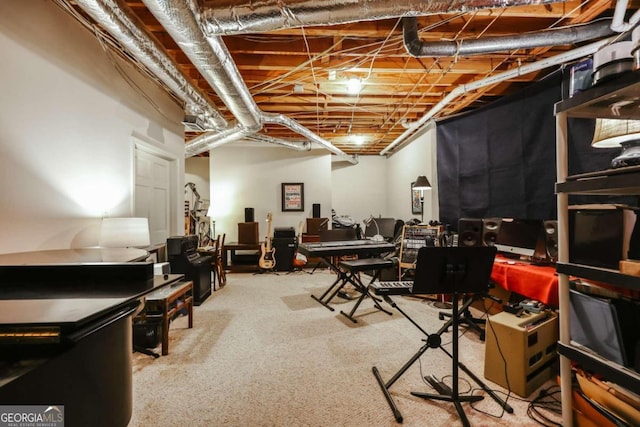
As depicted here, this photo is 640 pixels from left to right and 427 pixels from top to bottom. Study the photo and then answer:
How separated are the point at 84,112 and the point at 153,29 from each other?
3.49 ft

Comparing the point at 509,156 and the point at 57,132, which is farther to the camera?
the point at 509,156

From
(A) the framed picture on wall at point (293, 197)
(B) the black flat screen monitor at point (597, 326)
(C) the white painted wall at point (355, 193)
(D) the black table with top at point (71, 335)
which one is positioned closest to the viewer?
(D) the black table with top at point (71, 335)

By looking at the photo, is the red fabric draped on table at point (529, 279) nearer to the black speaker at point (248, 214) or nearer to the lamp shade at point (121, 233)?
the lamp shade at point (121, 233)

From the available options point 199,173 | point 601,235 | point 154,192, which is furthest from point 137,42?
point 199,173

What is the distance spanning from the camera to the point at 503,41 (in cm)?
242

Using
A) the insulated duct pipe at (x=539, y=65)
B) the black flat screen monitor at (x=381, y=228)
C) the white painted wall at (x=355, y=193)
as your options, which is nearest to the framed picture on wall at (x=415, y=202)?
the black flat screen monitor at (x=381, y=228)

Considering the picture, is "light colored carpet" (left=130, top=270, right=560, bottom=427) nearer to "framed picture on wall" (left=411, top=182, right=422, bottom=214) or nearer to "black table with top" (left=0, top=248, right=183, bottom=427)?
"black table with top" (left=0, top=248, right=183, bottom=427)

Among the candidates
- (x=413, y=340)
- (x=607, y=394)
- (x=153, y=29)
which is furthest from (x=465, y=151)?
(x=153, y=29)

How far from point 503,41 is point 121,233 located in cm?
378

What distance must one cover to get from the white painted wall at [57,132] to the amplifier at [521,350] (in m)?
3.45

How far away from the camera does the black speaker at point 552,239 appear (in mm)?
2488

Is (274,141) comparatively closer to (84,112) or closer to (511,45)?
(84,112)

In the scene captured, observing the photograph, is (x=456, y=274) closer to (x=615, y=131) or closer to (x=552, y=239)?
(x=615, y=131)

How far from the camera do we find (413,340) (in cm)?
262
